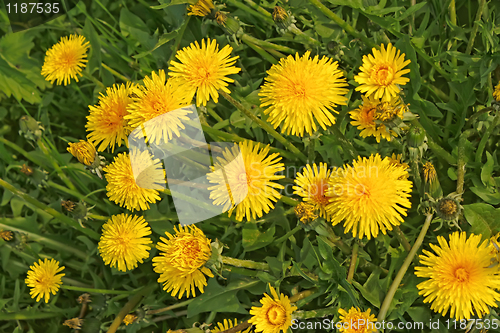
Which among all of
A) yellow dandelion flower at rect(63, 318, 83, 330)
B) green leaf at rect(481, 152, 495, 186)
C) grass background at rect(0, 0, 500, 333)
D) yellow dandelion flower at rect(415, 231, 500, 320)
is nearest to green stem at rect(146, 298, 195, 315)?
grass background at rect(0, 0, 500, 333)

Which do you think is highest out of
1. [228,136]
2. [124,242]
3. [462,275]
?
[228,136]

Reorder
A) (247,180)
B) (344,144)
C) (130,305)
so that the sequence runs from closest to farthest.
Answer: (247,180) < (344,144) < (130,305)

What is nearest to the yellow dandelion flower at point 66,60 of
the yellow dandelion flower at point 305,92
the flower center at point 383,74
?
the yellow dandelion flower at point 305,92

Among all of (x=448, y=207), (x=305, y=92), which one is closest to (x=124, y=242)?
(x=305, y=92)

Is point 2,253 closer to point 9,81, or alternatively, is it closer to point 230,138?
point 9,81

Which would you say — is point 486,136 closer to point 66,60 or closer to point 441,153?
→ point 441,153

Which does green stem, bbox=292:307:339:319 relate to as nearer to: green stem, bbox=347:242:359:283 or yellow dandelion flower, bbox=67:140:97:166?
green stem, bbox=347:242:359:283
